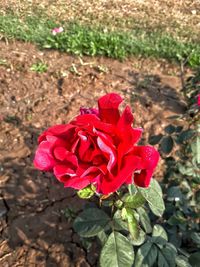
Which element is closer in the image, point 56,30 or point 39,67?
point 39,67

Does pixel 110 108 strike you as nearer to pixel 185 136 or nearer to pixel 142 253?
pixel 142 253

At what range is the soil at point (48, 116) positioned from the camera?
2131mm

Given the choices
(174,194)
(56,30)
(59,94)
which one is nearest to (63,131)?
(174,194)

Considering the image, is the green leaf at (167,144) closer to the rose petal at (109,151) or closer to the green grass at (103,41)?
the rose petal at (109,151)

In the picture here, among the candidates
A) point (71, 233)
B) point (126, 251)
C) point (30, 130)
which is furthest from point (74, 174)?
point (30, 130)

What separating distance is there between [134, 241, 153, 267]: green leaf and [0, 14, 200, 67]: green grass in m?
2.11

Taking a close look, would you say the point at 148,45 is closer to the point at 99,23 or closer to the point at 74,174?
the point at 99,23

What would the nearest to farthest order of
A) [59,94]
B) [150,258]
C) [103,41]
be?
1. [150,258]
2. [59,94]
3. [103,41]

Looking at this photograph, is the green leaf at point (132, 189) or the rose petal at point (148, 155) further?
the green leaf at point (132, 189)

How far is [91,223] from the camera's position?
1352mm

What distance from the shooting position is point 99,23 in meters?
3.90

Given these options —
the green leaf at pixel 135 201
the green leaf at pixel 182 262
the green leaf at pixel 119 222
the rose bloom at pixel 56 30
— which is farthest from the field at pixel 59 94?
the green leaf at pixel 135 201

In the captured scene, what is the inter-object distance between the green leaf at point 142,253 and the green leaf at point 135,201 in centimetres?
26

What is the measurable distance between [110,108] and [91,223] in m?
0.43
